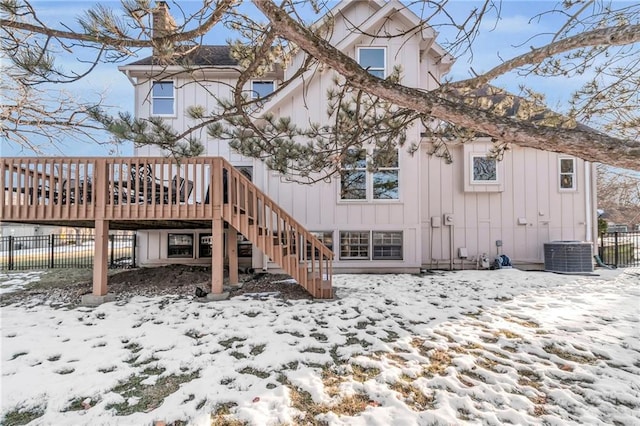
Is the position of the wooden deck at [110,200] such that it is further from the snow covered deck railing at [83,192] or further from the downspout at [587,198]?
the downspout at [587,198]

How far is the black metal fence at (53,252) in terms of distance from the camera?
10195 millimetres

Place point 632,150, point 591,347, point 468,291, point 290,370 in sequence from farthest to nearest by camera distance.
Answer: point 468,291
point 591,347
point 290,370
point 632,150

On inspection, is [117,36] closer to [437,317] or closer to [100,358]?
[100,358]

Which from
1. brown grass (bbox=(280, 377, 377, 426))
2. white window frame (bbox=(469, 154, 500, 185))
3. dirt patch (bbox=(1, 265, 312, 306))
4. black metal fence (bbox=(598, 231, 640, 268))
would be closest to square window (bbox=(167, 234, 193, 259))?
dirt patch (bbox=(1, 265, 312, 306))

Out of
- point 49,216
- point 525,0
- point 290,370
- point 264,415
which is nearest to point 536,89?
point 525,0

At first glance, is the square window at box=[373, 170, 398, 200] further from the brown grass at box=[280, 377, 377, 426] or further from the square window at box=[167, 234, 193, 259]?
the brown grass at box=[280, 377, 377, 426]

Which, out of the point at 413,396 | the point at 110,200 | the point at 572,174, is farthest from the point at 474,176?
the point at 110,200

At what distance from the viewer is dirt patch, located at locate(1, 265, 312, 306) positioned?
5703 mm

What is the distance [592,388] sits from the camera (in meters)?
2.76

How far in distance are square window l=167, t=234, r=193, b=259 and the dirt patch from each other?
1196 millimetres

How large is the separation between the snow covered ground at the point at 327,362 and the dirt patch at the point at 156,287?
1.54 ft

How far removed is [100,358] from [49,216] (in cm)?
330

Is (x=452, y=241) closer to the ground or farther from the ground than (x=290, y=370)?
farther from the ground

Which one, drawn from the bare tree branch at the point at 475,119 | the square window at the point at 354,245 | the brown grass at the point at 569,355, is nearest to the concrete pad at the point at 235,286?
the square window at the point at 354,245
